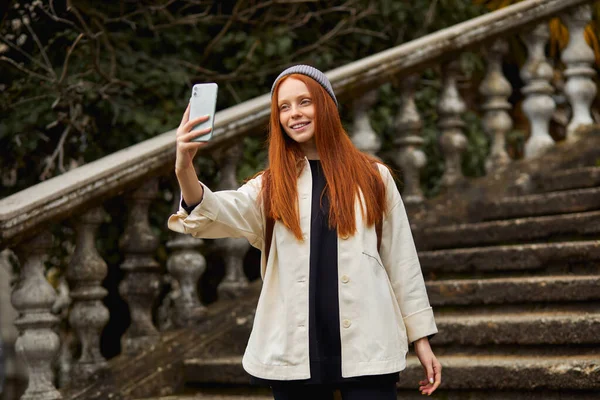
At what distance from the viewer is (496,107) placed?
5191 mm

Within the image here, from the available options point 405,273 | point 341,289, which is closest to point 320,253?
point 341,289

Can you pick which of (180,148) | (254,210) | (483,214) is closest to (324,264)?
(254,210)

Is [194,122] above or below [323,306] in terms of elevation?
above

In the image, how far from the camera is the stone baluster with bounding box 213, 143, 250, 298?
423 cm

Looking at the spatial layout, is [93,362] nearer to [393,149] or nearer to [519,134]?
[393,149]

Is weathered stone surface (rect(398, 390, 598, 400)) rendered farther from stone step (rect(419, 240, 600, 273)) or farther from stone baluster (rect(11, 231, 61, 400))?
stone baluster (rect(11, 231, 61, 400))

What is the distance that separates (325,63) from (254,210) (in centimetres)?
296

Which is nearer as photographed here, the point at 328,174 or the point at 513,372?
the point at 328,174

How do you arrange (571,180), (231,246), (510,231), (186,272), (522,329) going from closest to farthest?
1. (522,329)
2. (186,272)
3. (231,246)
4. (510,231)
5. (571,180)

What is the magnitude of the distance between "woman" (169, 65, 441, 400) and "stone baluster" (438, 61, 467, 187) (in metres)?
2.35

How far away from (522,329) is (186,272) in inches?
57.0

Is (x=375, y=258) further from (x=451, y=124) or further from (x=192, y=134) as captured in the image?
(x=451, y=124)

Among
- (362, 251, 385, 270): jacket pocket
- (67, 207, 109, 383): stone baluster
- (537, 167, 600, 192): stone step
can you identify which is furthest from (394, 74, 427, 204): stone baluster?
(362, 251, 385, 270): jacket pocket

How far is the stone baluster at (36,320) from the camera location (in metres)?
3.41
